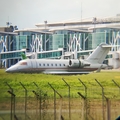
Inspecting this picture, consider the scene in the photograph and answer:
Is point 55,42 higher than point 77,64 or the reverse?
higher

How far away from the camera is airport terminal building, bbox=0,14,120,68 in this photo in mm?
33438

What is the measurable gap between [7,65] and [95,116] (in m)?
13.6

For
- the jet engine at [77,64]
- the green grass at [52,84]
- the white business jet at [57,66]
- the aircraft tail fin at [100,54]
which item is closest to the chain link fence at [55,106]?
the green grass at [52,84]

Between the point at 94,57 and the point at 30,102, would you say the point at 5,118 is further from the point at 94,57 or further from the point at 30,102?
the point at 94,57

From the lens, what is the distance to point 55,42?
43.5 metres

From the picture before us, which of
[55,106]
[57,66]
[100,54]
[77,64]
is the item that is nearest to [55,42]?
[100,54]

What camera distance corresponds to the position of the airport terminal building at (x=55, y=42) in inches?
1316

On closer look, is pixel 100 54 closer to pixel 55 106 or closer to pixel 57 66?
pixel 57 66

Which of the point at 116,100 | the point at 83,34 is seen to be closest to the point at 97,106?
the point at 116,100

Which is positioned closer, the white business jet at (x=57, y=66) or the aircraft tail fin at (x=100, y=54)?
the white business jet at (x=57, y=66)

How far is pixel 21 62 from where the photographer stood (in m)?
30.8

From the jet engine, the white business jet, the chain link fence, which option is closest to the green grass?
the chain link fence

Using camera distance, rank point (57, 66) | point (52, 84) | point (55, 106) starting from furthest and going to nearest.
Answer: point (57, 66) < point (52, 84) < point (55, 106)

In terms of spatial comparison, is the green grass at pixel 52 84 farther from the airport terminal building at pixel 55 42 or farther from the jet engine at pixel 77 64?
the jet engine at pixel 77 64
